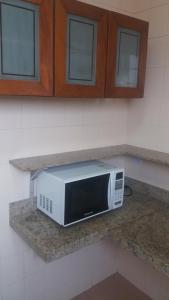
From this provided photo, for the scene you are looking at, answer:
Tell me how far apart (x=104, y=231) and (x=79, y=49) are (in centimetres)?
95

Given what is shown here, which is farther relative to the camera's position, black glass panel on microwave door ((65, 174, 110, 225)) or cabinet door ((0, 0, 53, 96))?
black glass panel on microwave door ((65, 174, 110, 225))

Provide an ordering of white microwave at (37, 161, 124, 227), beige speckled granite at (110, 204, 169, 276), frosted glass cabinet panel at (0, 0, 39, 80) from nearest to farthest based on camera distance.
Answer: frosted glass cabinet panel at (0, 0, 39, 80), beige speckled granite at (110, 204, 169, 276), white microwave at (37, 161, 124, 227)

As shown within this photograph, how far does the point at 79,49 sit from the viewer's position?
123 centimetres

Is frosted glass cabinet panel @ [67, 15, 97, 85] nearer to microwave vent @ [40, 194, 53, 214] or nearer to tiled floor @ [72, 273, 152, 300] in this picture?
microwave vent @ [40, 194, 53, 214]

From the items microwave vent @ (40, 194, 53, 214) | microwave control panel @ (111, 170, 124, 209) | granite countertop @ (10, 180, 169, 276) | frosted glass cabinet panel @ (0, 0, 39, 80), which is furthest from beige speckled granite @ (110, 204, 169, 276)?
frosted glass cabinet panel @ (0, 0, 39, 80)

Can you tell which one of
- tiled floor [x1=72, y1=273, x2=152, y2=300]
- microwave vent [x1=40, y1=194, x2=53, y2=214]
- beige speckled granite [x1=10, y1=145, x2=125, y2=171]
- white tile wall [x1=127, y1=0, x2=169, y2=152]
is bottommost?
tiled floor [x1=72, y1=273, x2=152, y2=300]

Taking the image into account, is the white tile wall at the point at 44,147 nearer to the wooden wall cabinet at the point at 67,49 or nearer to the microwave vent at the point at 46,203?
the microwave vent at the point at 46,203

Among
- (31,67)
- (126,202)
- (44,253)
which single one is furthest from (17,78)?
(126,202)

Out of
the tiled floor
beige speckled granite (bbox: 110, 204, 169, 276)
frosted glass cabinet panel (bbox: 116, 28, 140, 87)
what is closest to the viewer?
beige speckled granite (bbox: 110, 204, 169, 276)

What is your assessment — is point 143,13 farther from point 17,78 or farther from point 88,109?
point 17,78

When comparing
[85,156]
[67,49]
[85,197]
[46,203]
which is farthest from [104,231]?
[67,49]

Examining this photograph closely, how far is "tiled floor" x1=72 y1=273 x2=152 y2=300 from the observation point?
6.26ft

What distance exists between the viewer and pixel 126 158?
2012 mm

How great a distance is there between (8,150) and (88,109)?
616 mm
